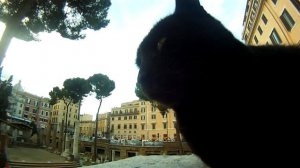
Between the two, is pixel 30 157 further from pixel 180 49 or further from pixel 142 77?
pixel 180 49

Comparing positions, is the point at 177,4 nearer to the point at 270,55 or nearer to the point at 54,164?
the point at 270,55

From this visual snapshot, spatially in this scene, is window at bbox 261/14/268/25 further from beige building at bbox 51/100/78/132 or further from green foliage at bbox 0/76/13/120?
beige building at bbox 51/100/78/132

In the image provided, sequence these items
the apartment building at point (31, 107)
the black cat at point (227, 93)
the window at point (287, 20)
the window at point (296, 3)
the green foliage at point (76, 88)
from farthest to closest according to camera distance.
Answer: the apartment building at point (31, 107) < the green foliage at point (76, 88) < the window at point (287, 20) < the window at point (296, 3) < the black cat at point (227, 93)

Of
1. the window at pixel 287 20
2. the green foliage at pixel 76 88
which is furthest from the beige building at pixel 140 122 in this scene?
the window at pixel 287 20

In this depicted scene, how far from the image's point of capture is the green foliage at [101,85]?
3788 centimetres

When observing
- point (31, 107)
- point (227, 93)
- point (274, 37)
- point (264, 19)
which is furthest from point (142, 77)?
point (31, 107)

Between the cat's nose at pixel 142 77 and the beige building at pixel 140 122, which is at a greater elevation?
the beige building at pixel 140 122

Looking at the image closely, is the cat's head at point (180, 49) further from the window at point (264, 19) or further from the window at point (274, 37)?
the window at point (264, 19)

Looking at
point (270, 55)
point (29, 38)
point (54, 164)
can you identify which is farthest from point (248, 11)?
point (270, 55)

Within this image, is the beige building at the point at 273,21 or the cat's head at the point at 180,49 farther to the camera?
the beige building at the point at 273,21

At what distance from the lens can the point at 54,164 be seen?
74.8ft

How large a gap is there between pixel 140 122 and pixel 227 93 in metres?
64.6

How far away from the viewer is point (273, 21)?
19000mm

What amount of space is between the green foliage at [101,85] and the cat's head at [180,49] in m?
37.2
